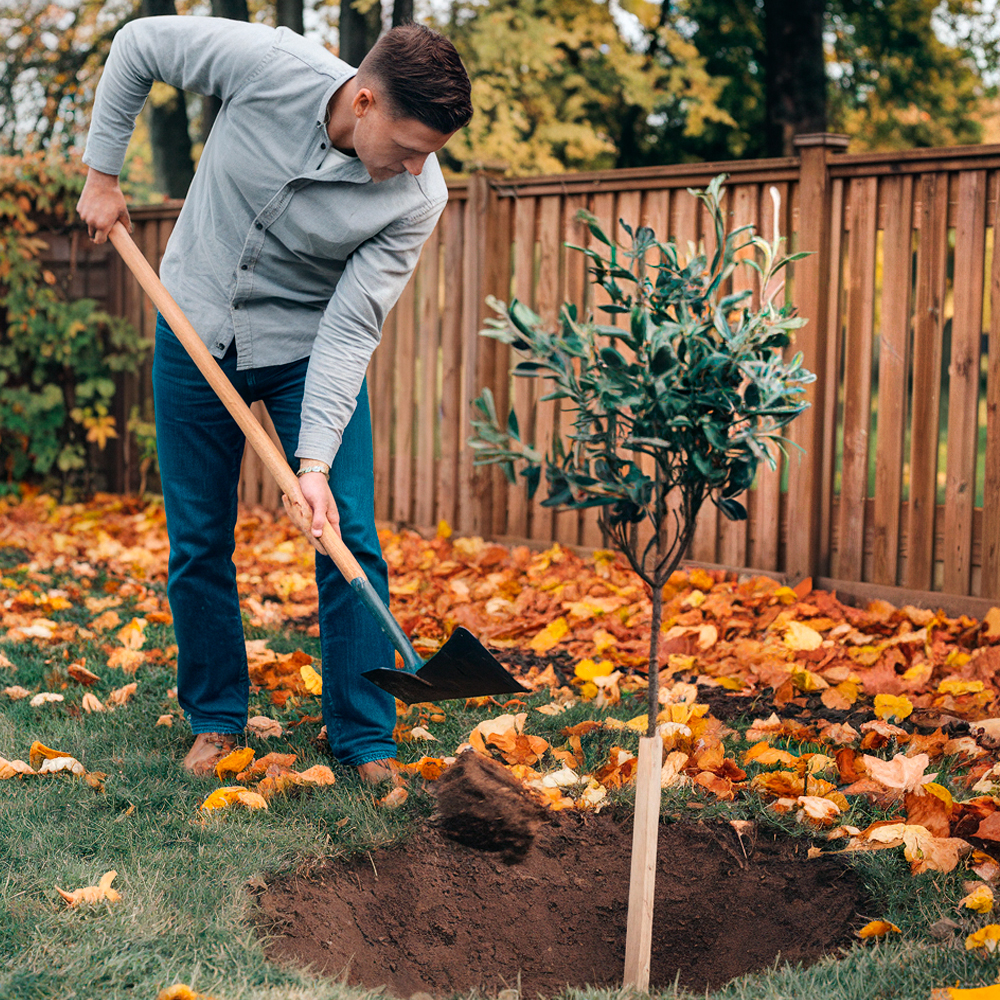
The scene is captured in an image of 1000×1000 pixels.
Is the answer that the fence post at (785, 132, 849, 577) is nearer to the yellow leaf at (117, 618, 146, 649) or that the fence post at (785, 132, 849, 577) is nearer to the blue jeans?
the blue jeans

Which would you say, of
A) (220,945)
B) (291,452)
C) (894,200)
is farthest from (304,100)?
(894,200)

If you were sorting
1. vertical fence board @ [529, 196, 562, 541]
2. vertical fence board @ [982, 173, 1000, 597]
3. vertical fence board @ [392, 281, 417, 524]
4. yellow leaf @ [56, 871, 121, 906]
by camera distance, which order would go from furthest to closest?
vertical fence board @ [392, 281, 417, 524] < vertical fence board @ [529, 196, 562, 541] < vertical fence board @ [982, 173, 1000, 597] < yellow leaf @ [56, 871, 121, 906]

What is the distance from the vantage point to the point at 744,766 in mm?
2572

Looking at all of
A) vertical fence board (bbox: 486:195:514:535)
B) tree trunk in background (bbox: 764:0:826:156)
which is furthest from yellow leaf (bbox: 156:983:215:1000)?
tree trunk in background (bbox: 764:0:826:156)

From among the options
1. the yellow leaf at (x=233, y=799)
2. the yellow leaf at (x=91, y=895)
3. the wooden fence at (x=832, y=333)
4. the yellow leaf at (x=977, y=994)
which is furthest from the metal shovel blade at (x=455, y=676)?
the wooden fence at (x=832, y=333)

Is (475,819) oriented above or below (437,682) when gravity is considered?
below

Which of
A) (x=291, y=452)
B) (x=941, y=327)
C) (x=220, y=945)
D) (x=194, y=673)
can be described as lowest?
(x=220, y=945)

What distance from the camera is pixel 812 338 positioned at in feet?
14.0

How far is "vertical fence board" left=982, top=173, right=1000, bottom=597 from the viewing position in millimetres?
3855

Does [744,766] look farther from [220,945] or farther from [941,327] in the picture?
[941,327]

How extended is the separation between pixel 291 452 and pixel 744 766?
136 cm

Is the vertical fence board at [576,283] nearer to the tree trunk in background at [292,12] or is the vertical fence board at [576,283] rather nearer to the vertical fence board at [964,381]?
the vertical fence board at [964,381]

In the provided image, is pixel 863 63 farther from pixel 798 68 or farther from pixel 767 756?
pixel 767 756

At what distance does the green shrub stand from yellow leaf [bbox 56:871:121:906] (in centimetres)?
472
